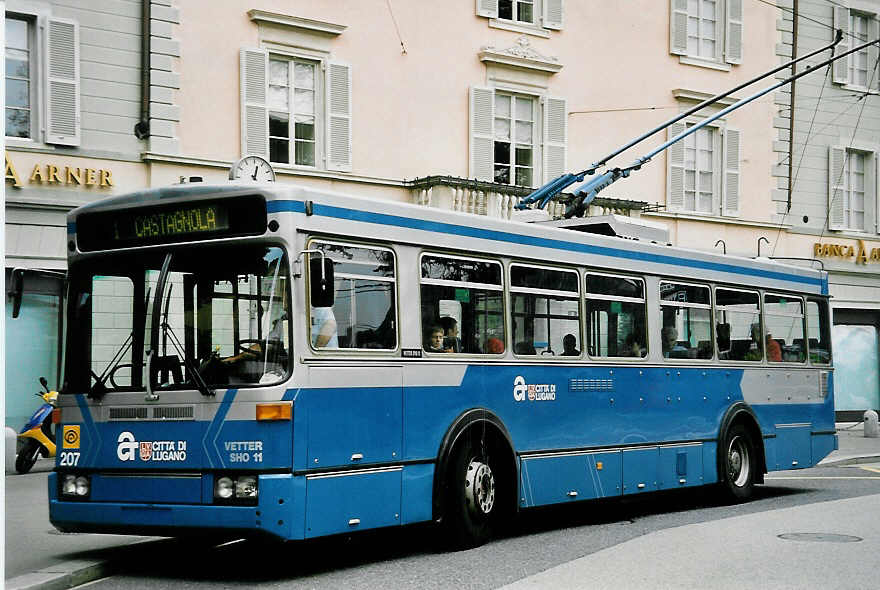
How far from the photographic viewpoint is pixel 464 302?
11148 millimetres

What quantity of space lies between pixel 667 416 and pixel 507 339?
3154 millimetres

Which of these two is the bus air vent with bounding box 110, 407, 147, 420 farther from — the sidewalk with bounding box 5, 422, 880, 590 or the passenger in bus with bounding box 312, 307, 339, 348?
the passenger in bus with bounding box 312, 307, 339, 348

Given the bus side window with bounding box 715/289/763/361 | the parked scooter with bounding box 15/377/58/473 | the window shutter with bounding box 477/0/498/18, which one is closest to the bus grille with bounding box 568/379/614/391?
the bus side window with bounding box 715/289/763/361

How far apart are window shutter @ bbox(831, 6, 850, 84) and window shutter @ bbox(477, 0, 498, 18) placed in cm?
1063

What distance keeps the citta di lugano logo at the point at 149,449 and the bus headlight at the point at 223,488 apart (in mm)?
342

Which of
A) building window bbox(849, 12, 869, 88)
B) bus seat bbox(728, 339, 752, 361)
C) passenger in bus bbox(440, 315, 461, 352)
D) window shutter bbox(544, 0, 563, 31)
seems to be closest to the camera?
passenger in bus bbox(440, 315, 461, 352)

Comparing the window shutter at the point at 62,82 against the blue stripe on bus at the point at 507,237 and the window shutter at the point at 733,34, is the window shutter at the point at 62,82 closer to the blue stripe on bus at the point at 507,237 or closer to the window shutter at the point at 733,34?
the blue stripe on bus at the point at 507,237

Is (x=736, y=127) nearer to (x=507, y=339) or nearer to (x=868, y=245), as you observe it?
(x=868, y=245)

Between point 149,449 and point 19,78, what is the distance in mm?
11875

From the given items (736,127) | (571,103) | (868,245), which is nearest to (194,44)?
(571,103)

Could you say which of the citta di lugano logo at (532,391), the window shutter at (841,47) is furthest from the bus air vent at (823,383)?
the window shutter at (841,47)

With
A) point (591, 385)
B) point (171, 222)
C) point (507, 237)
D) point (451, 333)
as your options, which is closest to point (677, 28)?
point (591, 385)

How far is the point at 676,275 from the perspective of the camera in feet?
47.2

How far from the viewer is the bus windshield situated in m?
9.31
